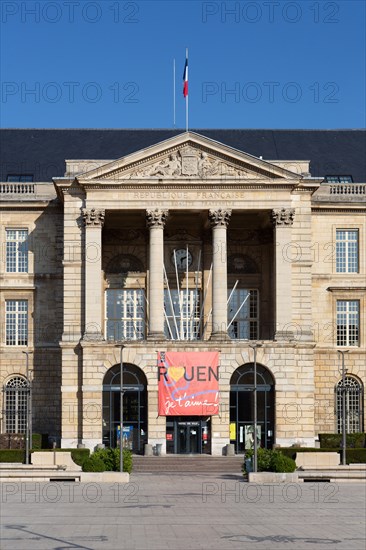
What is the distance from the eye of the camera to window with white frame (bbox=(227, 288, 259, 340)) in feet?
257

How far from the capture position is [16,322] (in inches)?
3108

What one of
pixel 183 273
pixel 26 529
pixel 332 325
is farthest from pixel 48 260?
pixel 26 529

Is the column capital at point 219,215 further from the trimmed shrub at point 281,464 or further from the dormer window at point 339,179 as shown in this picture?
Answer: the trimmed shrub at point 281,464

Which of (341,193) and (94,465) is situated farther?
(341,193)

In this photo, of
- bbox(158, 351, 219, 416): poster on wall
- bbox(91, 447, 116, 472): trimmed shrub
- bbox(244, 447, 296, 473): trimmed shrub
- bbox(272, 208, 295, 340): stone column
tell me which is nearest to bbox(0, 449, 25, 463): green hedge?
bbox(91, 447, 116, 472): trimmed shrub

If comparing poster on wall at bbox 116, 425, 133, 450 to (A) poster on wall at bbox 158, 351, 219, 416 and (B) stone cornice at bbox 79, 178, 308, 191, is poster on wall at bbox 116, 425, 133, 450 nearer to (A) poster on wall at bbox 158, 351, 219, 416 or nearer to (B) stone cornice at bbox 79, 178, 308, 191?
(A) poster on wall at bbox 158, 351, 219, 416

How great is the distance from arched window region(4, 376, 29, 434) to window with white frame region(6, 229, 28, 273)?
817cm

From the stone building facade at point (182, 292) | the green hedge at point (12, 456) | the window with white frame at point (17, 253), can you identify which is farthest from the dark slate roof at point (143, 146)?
the green hedge at point (12, 456)

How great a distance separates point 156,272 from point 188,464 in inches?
514

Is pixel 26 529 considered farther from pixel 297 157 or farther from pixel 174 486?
pixel 297 157

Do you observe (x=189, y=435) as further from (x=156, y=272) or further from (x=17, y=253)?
(x=17, y=253)

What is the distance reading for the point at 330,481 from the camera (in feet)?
184

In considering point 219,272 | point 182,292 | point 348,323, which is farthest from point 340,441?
point 182,292

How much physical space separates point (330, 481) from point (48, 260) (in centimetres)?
3037
